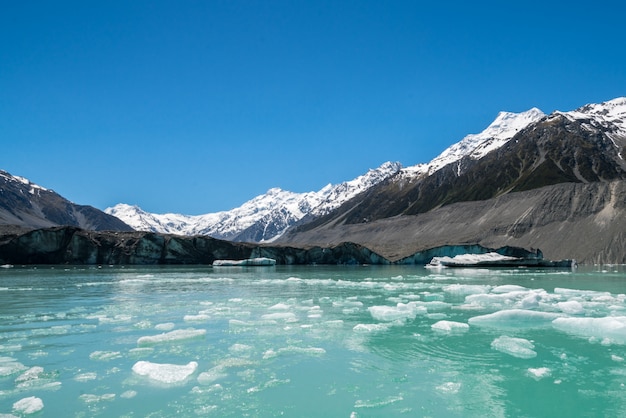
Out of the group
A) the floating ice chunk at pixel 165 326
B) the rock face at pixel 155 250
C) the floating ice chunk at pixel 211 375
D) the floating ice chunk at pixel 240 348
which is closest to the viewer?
the floating ice chunk at pixel 211 375

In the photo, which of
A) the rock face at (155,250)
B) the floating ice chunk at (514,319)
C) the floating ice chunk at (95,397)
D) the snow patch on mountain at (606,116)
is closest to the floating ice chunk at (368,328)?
the floating ice chunk at (514,319)

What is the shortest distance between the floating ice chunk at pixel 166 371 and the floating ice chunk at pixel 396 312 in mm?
7963

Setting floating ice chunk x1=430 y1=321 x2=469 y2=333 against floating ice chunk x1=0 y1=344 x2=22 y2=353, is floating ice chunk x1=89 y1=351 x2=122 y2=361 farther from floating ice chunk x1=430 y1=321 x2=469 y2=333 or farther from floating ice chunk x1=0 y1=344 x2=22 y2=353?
floating ice chunk x1=430 y1=321 x2=469 y2=333

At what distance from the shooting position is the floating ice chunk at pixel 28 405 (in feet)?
21.3

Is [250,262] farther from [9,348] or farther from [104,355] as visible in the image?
[104,355]

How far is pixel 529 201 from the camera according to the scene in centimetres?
9831

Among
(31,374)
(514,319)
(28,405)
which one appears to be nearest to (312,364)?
(28,405)

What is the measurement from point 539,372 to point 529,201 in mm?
99256

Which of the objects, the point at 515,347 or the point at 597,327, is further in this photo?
the point at 597,327

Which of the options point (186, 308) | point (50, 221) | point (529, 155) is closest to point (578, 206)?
point (529, 155)

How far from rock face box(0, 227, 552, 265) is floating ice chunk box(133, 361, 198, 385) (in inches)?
2683

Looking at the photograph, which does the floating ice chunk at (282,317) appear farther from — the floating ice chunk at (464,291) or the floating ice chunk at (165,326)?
the floating ice chunk at (464,291)

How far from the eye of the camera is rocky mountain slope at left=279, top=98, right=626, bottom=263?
257ft

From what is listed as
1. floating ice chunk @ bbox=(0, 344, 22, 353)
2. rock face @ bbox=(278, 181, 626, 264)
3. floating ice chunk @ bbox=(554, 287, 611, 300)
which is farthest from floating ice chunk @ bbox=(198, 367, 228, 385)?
rock face @ bbox=(278, 181, 626, 264)
